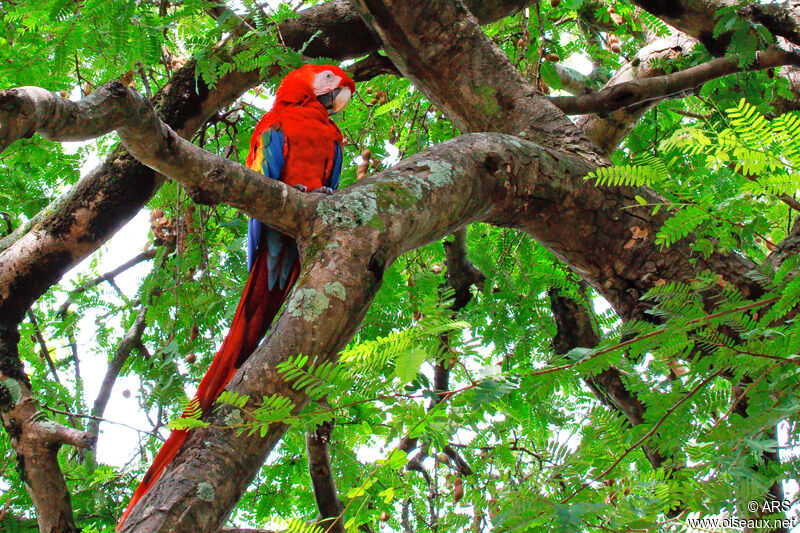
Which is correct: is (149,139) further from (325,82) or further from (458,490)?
(458,490)

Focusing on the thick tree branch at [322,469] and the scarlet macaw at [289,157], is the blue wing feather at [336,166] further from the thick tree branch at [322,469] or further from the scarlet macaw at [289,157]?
the thick tree branch at [322,469]

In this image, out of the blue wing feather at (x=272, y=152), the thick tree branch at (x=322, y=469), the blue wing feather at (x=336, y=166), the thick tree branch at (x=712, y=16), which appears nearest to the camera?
the thick tree branch at (x=322, y=469)

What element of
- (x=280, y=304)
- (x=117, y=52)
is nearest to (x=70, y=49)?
(x=117, y=52)

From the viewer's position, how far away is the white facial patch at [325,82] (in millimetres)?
2963

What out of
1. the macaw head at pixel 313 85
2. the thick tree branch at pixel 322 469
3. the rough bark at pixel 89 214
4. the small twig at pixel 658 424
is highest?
the macaw head at pixel 313 85

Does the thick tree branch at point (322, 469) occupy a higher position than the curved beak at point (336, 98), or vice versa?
the curved beak at point (336, 98)

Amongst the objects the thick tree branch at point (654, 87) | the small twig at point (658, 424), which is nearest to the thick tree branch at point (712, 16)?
the thick tree branch at point (654, 87)

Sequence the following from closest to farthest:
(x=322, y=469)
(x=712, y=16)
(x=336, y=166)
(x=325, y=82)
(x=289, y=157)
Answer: (x=322, y=469)
(x=712, y=16)
(x=289, y=157)
(x=336, y=166)
(x=325, y=82)

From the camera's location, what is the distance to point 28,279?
6.91 ft

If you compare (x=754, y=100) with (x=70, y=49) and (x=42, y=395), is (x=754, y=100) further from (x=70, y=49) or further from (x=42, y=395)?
(x=42, y=395)

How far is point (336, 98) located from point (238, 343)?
1.69m

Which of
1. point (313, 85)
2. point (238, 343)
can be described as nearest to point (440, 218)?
point (238, 343)

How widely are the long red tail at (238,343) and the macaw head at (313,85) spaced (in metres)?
0.95

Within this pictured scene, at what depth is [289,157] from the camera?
275 centimetres
